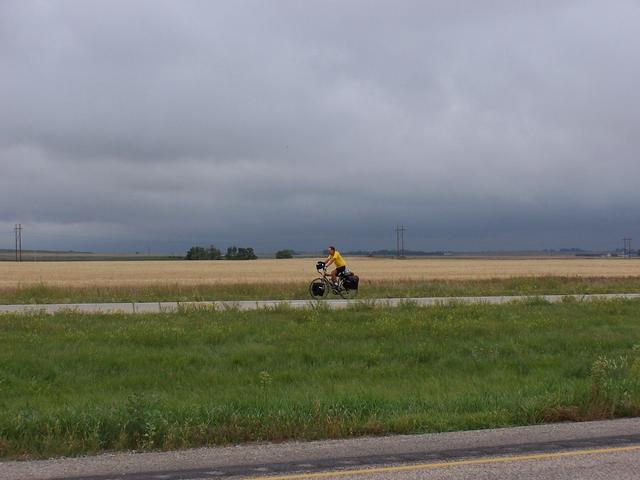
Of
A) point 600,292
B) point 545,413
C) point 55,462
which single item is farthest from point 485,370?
point 600,292

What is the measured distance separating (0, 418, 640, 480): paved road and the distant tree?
137 m

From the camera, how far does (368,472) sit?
5785 millimetres

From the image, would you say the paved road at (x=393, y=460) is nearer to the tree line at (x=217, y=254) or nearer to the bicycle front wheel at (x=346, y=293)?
the bicycle front wheel at (x=346, y=293)

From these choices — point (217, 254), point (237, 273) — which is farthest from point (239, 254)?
point (237, 273)

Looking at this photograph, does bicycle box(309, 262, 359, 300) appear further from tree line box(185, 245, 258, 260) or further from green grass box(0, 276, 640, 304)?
tree line box(185, 245, 258, 260)

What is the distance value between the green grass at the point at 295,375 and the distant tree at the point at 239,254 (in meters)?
126

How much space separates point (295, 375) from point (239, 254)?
5300 inches

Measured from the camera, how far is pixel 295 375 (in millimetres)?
10578

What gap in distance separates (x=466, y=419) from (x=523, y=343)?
6170 mm

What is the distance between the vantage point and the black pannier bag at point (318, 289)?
26.5 meters

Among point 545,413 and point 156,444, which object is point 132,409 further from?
point 545,413

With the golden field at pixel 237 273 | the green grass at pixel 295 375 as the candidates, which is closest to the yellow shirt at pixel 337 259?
the green grass at pixel 295 375

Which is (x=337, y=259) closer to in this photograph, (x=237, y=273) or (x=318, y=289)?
(x=318, y=289)

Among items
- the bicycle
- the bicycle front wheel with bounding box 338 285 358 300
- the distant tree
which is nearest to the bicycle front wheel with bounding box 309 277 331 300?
the bicycle
